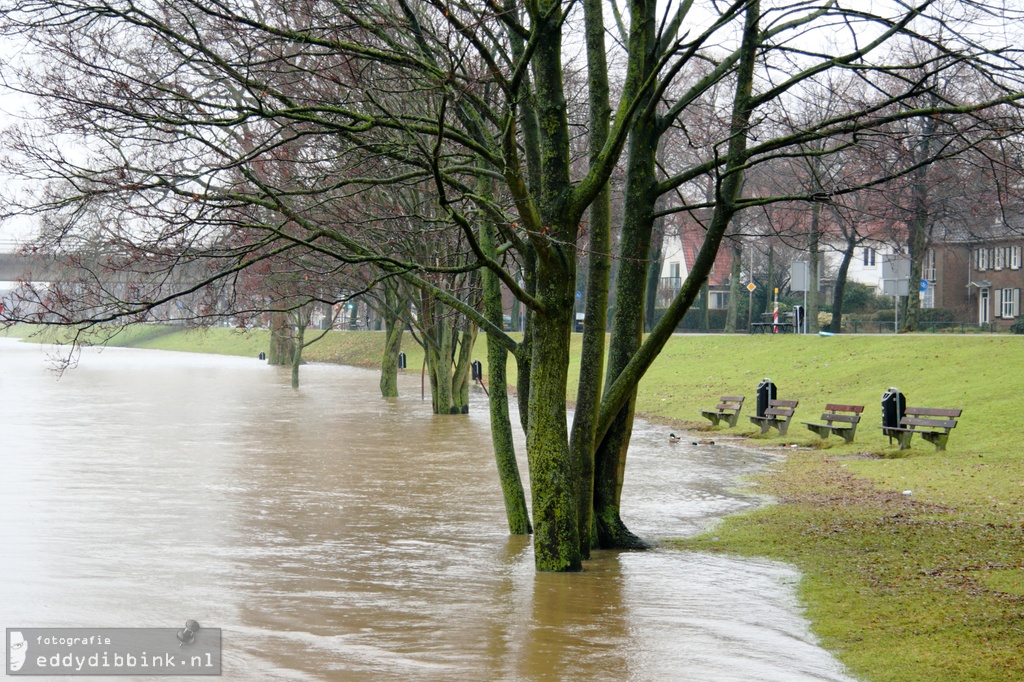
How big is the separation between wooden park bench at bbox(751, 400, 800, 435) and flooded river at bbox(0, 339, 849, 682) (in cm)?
218

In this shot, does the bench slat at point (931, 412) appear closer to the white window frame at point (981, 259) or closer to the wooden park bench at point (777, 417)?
the wooden park bench at point (777, 417)

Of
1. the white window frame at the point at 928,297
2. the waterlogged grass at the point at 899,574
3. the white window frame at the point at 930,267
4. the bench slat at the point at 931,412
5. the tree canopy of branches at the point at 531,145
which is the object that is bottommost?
the waterlogged grass at the point at 899,574

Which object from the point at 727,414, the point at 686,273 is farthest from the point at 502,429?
the point at 686,273

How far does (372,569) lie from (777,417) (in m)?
16.1

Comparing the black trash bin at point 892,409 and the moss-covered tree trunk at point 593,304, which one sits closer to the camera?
the moss-covered tree trunk at point 593,304

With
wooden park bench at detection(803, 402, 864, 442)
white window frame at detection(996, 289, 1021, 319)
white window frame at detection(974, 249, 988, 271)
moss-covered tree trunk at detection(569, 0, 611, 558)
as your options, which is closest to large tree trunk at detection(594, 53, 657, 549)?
moss-covered tree trunk at detection(569, 0, 611, 558)

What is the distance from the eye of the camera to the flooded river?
8141mm

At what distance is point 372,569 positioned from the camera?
11.4m

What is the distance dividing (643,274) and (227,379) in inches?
1598

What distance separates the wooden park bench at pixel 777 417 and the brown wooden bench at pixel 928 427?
3735mm

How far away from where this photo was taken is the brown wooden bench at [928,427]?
808 inches

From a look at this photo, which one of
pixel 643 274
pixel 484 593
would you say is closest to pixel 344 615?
pixel 484 593

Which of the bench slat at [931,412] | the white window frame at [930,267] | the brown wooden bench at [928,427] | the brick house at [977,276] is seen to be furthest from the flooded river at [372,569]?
the white window frame at [930,267]

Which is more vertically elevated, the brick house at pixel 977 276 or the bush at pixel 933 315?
the brick house at pixel 977 276
